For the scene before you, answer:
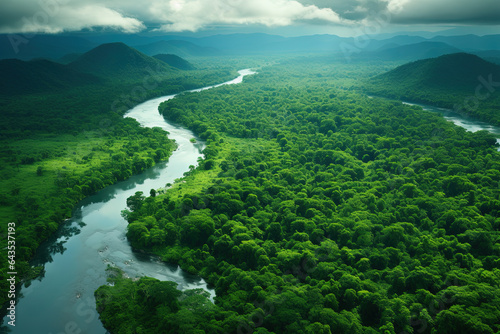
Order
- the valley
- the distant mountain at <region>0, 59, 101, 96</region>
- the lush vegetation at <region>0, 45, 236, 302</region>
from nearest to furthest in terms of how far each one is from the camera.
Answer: the valley → the lush vegetation at <region>0, 45, 236, 302</region> → the distant mountain at <region>0, 59, 101, 96</region>

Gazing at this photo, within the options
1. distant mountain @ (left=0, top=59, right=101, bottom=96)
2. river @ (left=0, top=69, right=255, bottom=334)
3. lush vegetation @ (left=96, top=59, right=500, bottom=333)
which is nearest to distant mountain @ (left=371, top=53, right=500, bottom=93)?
lush vegetation @ (left=96, top=59, right=500, bottom=333)

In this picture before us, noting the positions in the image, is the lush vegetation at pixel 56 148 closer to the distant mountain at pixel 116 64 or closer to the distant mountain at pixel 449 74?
the distant mountain at pixel 116 64

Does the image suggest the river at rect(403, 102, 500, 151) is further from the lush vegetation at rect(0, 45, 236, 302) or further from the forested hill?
the lush vegetation at rect(0, 45, 236, 302)

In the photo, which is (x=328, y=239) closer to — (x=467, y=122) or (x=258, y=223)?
(x=258, y=223)

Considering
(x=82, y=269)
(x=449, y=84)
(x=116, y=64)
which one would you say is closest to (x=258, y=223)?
(x=82, y=269)

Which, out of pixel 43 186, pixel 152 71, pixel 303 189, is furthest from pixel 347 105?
pixel 152 71
